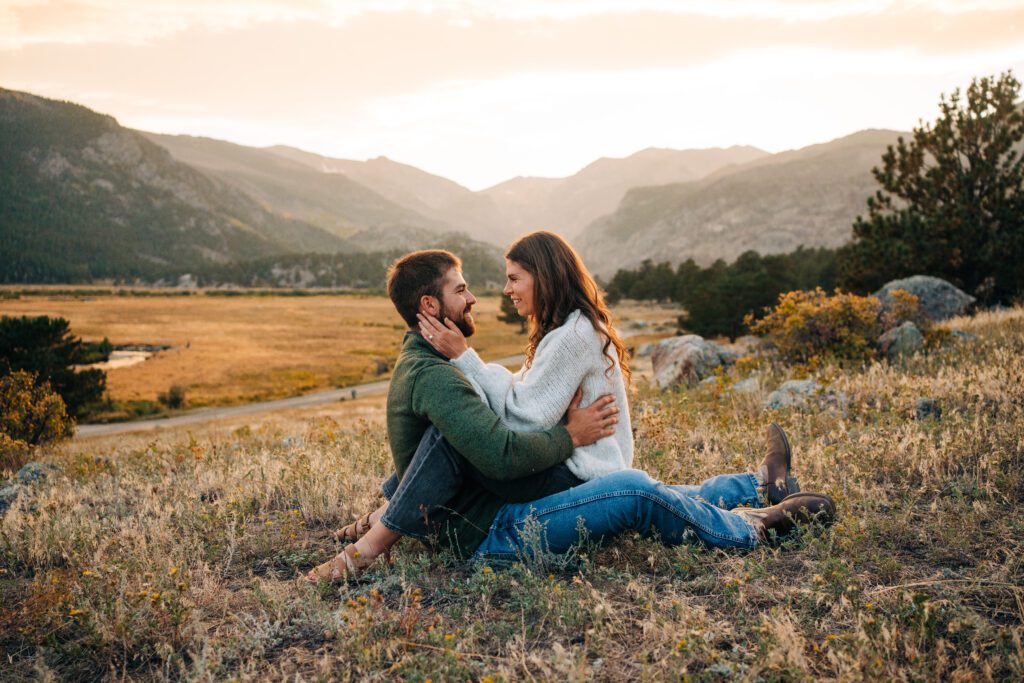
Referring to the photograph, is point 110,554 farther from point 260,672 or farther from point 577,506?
point 577,506

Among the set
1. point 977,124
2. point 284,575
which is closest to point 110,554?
point 284,575

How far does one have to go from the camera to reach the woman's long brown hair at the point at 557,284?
4.67 m

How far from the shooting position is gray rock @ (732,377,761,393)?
1030 centimetres

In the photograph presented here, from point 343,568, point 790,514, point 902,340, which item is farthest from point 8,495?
point 902,340

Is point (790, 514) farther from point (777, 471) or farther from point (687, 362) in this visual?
point (687, 362)

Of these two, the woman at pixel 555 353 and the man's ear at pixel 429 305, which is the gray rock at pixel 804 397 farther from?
the man's ear at pixel 429 305

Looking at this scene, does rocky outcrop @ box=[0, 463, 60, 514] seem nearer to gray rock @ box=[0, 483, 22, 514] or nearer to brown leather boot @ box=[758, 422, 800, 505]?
gray rock @ box=[0, 483, 22, 514]

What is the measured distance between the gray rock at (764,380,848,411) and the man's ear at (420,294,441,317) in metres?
5.66

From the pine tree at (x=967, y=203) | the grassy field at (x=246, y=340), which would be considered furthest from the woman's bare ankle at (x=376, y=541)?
the grassy field at (x=246, y=340)

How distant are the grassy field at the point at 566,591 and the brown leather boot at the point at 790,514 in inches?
6.0

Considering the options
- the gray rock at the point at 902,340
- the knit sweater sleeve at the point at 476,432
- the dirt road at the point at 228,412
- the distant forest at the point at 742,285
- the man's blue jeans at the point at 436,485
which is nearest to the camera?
the knit sweater sleeve at the point at 476,432

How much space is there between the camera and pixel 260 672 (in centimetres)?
338

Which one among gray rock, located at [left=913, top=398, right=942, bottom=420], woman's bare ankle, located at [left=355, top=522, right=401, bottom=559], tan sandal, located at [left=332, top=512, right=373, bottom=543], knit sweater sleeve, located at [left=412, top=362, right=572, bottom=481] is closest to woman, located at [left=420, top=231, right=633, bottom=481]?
knit sweater sleeve, located at [left=412, top=362, right=572, bottom=481]

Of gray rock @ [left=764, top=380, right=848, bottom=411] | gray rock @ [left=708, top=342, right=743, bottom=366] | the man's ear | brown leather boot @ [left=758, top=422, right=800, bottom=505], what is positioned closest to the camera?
the man's ear
